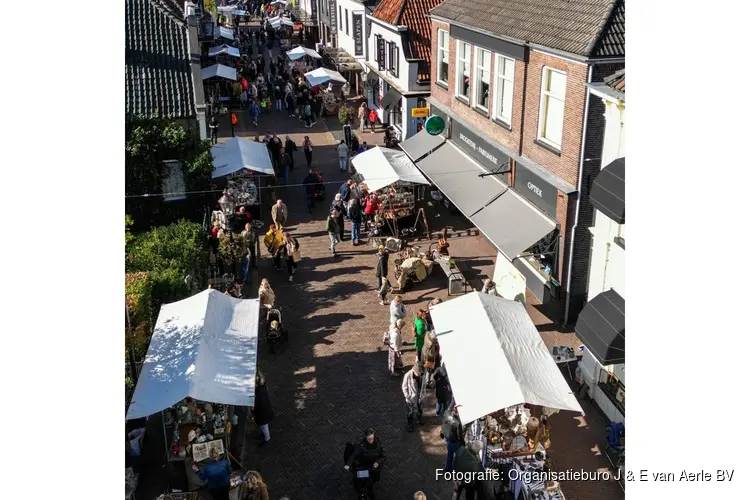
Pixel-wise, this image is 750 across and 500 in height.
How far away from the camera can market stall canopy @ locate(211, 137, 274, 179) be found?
2097 centimetres

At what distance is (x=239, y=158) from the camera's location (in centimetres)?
2152

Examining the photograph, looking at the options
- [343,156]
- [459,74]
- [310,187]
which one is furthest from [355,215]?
[343,156]

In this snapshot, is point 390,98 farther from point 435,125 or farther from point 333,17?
point 333,17

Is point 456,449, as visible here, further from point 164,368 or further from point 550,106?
point 550,106

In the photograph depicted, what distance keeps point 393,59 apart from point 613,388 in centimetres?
1968

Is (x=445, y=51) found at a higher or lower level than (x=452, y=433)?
higher

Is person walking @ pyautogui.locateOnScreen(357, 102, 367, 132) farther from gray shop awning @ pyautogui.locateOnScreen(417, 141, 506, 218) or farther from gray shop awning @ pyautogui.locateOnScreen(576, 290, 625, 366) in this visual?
gray shop awning @ pyautogui.locateOnScreen(576, 290, 625, 366)

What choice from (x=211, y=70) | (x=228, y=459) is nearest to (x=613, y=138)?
(x=228, y=459)

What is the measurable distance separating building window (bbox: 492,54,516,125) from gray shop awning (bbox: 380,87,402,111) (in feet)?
33.9

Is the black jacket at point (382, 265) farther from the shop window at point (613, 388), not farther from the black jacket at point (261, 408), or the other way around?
the shop window at point (613, 388)

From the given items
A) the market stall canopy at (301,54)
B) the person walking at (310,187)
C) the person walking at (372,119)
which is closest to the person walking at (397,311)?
the person walking at (310,187)

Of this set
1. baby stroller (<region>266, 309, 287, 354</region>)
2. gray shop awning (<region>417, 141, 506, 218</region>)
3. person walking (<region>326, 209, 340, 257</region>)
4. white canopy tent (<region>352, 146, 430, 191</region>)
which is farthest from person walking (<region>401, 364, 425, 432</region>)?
white canopy tent (<region>352, 146, 430, 191</region>)

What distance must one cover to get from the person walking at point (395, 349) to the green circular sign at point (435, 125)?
358 inches

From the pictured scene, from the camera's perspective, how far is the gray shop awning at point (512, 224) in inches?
591
